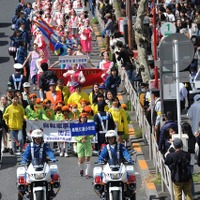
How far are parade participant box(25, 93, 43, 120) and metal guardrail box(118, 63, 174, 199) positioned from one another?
2.49 meters

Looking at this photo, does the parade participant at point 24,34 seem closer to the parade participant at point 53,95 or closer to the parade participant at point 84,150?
the parade participant at point 53,95

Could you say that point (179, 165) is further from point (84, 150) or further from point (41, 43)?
point (41, 43)

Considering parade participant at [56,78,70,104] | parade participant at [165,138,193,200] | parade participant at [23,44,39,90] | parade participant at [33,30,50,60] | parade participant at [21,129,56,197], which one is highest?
→ parade participant at [33,30,50,60]

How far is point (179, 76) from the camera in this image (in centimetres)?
2300

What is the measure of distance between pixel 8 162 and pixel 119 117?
9.18 feet

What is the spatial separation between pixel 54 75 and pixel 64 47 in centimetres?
646

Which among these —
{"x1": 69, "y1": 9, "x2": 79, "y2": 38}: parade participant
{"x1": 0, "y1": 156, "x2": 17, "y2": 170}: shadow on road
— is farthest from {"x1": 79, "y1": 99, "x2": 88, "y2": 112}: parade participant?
{"x1": 69, "y1": 9, "x2": 79, "y2": 38}: parade participant

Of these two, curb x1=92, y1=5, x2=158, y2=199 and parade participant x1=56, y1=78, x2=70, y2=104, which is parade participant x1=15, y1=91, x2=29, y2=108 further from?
curb x1=92, y1=5, x2=158, y2=199

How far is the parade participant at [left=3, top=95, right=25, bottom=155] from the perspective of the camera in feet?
91.7

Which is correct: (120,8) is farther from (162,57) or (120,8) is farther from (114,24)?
(162,57)

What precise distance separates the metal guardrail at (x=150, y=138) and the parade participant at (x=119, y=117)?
1.70 feet

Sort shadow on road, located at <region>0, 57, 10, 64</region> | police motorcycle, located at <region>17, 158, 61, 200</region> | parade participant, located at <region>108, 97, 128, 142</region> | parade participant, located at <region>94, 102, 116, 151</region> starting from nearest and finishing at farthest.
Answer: police motorcycle, located at <region>17, 158, 61, 200</region>, parade participant, located at <region>94, 102, 116, 151</region>, parade participant, located at <region>108, 97, 128, 142</region>, shadow on road, located at <region>0, 57, 10, 64</region>

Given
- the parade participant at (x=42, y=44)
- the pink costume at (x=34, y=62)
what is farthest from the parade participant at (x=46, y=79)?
the parade participant at (x=42, y=44)

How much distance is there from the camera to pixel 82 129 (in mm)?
26062
